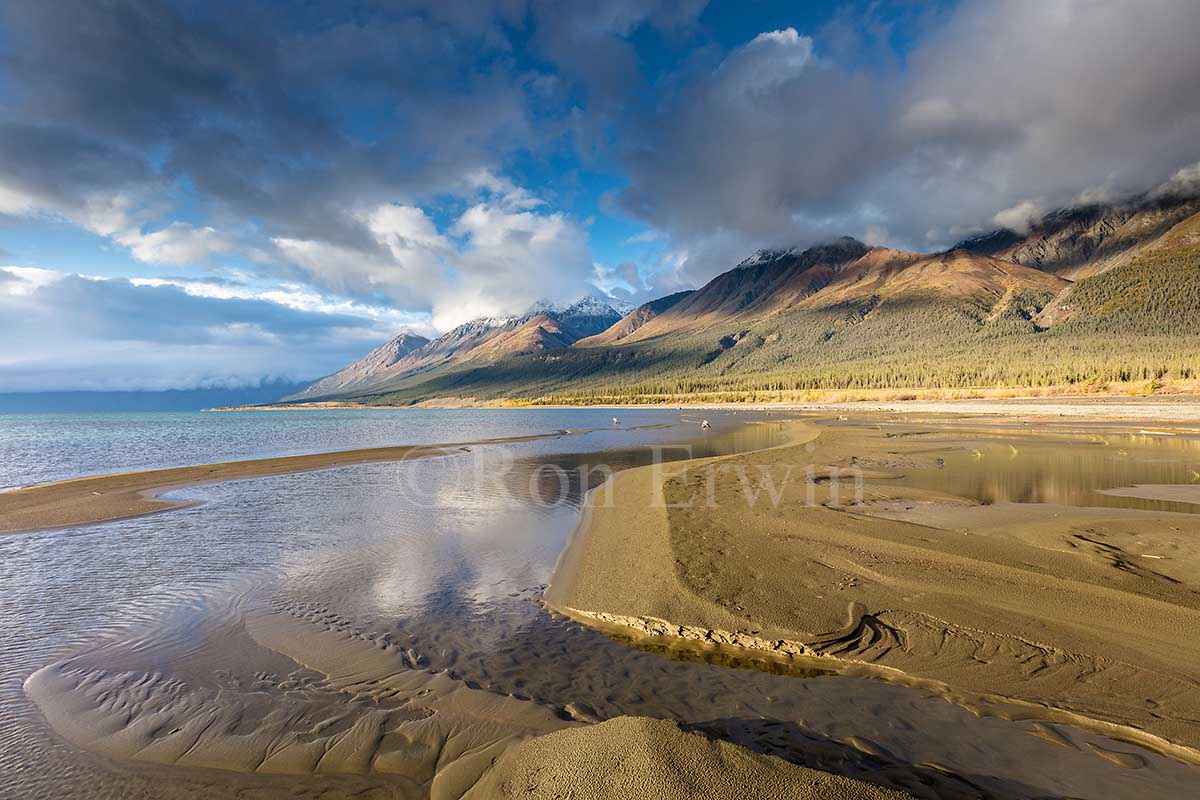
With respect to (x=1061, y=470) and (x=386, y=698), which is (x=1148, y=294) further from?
(x=386, y=698)

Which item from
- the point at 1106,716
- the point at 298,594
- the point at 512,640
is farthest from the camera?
the point at 298,594

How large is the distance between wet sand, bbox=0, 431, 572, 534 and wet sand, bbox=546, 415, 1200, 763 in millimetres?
19565

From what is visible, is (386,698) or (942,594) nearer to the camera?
(386,698)

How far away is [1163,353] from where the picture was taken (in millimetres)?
97875

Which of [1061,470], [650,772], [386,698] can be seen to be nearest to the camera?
[650,772]

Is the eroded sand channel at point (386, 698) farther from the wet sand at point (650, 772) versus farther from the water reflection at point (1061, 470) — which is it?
the water reflection at point (1061, 470)

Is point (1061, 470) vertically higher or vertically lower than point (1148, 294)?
lower

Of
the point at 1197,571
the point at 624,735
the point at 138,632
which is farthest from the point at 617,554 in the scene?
the point at 1197,571

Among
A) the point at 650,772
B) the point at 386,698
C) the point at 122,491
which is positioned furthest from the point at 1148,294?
the point at 122,491

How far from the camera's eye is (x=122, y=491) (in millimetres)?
24688

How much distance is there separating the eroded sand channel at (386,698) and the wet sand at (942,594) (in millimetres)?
669

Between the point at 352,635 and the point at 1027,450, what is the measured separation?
3955 centimetres

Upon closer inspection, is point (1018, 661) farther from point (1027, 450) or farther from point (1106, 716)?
point (1027, 450)

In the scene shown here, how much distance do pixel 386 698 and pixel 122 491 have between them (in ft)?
90.2
